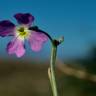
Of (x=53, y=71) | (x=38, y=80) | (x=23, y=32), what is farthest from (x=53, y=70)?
(x=38, y=80)

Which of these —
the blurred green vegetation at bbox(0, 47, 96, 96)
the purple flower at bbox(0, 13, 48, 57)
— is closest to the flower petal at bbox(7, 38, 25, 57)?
the purple flower at bbox(0, 13, 48, 57)

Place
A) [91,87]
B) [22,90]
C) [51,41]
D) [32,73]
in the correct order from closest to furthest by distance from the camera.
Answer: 1. [51,41]
2. [91,87]
3. [22,90]
4. [32,73]

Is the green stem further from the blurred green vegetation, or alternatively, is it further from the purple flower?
the blurred green vegetation

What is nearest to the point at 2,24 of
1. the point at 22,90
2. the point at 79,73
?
the point at 79,73

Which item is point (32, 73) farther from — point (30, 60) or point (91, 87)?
point (91, 87)

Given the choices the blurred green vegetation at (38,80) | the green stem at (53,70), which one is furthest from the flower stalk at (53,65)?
the blurred green vegetation at (38,80)

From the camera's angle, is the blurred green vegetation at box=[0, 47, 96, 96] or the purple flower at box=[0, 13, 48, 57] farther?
the blurred green vegetation at box=[0, 47, 96, 96]

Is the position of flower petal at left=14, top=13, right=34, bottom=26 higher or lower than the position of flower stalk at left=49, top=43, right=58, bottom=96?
higher
